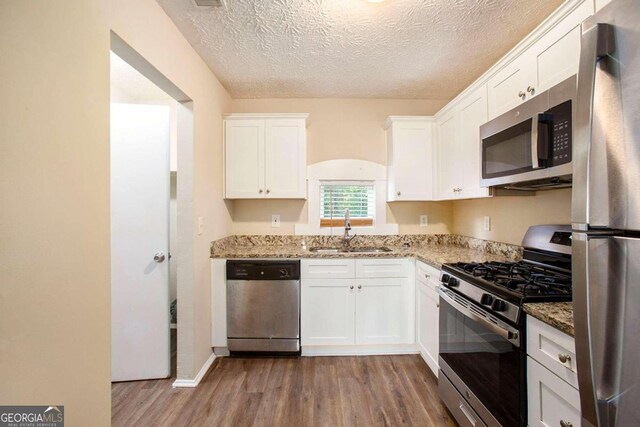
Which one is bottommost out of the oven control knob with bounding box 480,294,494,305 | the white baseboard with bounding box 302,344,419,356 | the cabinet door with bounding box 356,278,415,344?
the white baseboard with bounding box 302,344,419,356

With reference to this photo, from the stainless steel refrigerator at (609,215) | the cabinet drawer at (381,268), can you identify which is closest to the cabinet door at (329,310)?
the cabinet drawer at (381,268)

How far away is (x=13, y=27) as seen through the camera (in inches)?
30.9

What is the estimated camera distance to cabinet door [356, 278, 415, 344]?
231cm

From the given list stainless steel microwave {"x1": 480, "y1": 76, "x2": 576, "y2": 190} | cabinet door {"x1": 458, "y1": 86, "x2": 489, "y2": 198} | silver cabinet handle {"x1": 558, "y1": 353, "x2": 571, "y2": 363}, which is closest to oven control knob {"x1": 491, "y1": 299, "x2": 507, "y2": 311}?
silver cabinet handle {"x1": 558, "y1": 353, "x2": 571, "y2": 363}

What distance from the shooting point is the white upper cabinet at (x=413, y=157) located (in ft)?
8.60

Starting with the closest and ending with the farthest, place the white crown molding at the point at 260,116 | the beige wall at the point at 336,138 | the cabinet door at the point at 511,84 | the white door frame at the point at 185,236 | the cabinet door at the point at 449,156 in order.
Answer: the cabinet door at the point at 511,84
the white door frame at the point at 185,236
the cabinet door at the point at 449,156
the white crown molding at the point at 260,116
the beige wall at the point at 336,138

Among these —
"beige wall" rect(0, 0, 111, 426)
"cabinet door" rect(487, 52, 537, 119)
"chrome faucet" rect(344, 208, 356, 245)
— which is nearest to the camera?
"beige wall" rect(0, 0, 111, 426)

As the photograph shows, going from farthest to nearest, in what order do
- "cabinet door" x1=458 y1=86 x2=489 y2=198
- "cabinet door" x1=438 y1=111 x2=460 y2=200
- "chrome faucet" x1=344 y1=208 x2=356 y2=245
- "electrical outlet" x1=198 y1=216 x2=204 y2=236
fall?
1. "chrome faucet" x1=344 y1=208 x2=356 y2=245
2. "cabinet door" x1=438 y1=111 x2=460 y2=200
3. "electrical outlet" x1=198 y1=216 x2=204 y2=236
4. "cabinet door" x1=458 y1=86 x2=489 y2=198

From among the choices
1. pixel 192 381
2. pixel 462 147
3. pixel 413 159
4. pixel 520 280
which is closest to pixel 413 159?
pixel 413 159

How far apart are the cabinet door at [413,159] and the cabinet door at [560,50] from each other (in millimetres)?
1216

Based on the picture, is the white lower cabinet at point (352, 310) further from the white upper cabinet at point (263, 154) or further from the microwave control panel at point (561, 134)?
the microwave control panel at point (561, 134)

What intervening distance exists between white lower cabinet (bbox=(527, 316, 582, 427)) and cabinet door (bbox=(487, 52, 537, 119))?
1246 millimetres

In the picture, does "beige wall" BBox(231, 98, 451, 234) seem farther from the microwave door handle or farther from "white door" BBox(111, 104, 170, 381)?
the microwave door handle

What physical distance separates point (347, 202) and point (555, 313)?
211 centimetres
